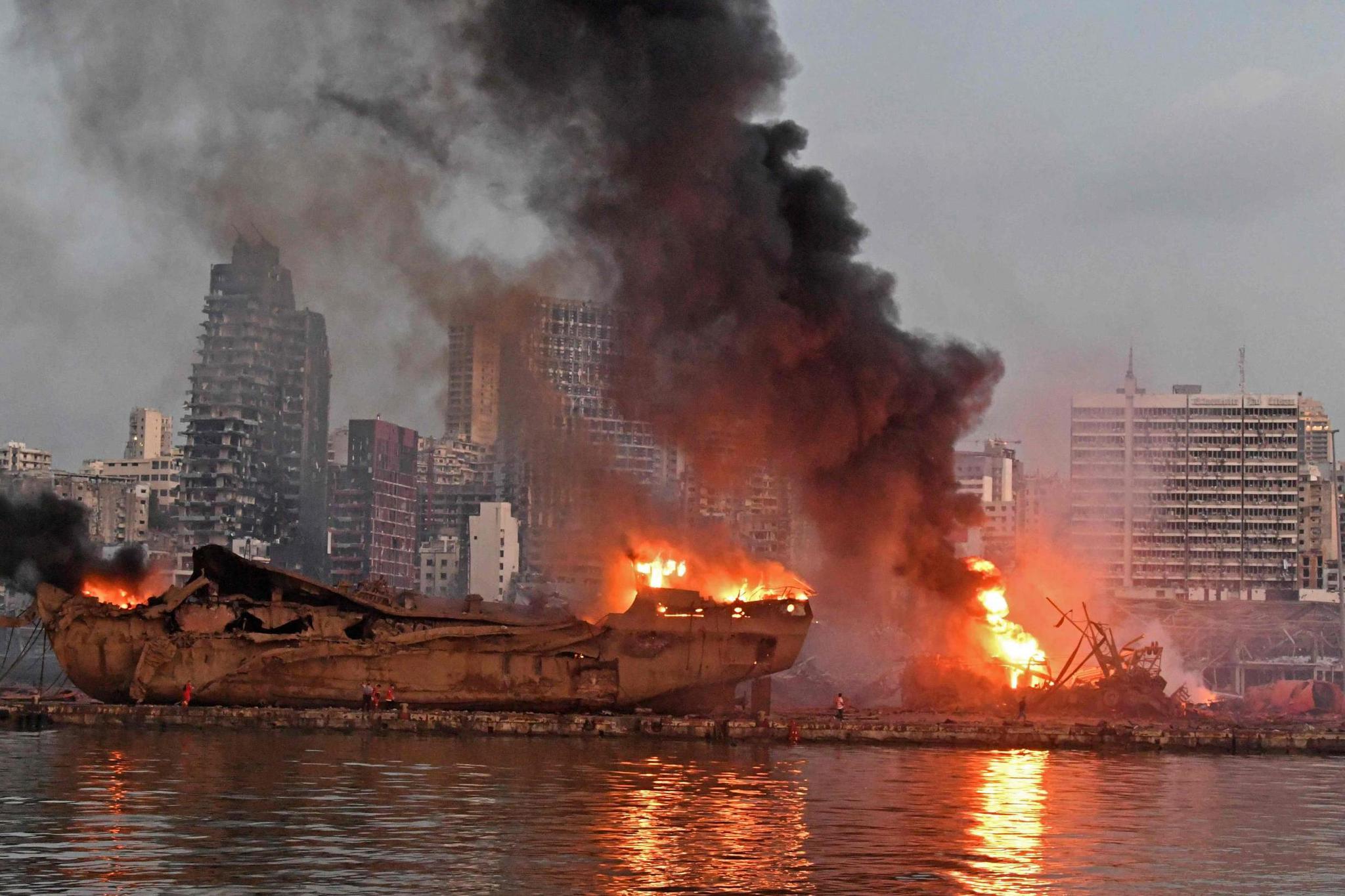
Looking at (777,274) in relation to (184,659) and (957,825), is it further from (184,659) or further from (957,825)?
(957,825)

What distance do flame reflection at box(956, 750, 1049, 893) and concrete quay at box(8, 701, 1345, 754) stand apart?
16.5 feet

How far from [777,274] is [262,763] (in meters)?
33.0

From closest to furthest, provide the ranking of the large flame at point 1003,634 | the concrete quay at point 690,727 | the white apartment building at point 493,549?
1. the concrete quay at point 690,727
2. the large flame at point 1003,634
3. the white apartment building at point 493,549

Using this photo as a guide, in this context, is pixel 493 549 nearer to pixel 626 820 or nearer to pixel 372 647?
pixel 372 647

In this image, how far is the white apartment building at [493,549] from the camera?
7062 inches

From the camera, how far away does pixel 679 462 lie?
581ft

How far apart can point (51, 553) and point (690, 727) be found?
29.3 m

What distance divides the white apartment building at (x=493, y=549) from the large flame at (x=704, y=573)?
102m

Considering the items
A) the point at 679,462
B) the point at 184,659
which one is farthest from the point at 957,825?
the point at 679,462

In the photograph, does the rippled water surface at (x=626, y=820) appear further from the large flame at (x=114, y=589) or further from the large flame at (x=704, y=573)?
the large flame at (x=704, y=573)

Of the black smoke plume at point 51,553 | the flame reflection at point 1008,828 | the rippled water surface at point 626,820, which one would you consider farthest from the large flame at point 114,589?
the flame reflection at point 1008,828

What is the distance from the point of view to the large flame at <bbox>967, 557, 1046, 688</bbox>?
7619cm

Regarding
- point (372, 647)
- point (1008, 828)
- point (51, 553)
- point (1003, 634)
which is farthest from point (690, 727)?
point (51, 553)

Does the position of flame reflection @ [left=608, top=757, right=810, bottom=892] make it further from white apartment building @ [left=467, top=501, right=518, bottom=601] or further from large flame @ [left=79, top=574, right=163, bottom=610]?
white apartment building @ [left=467, top=501, right=518, bottom=601]
